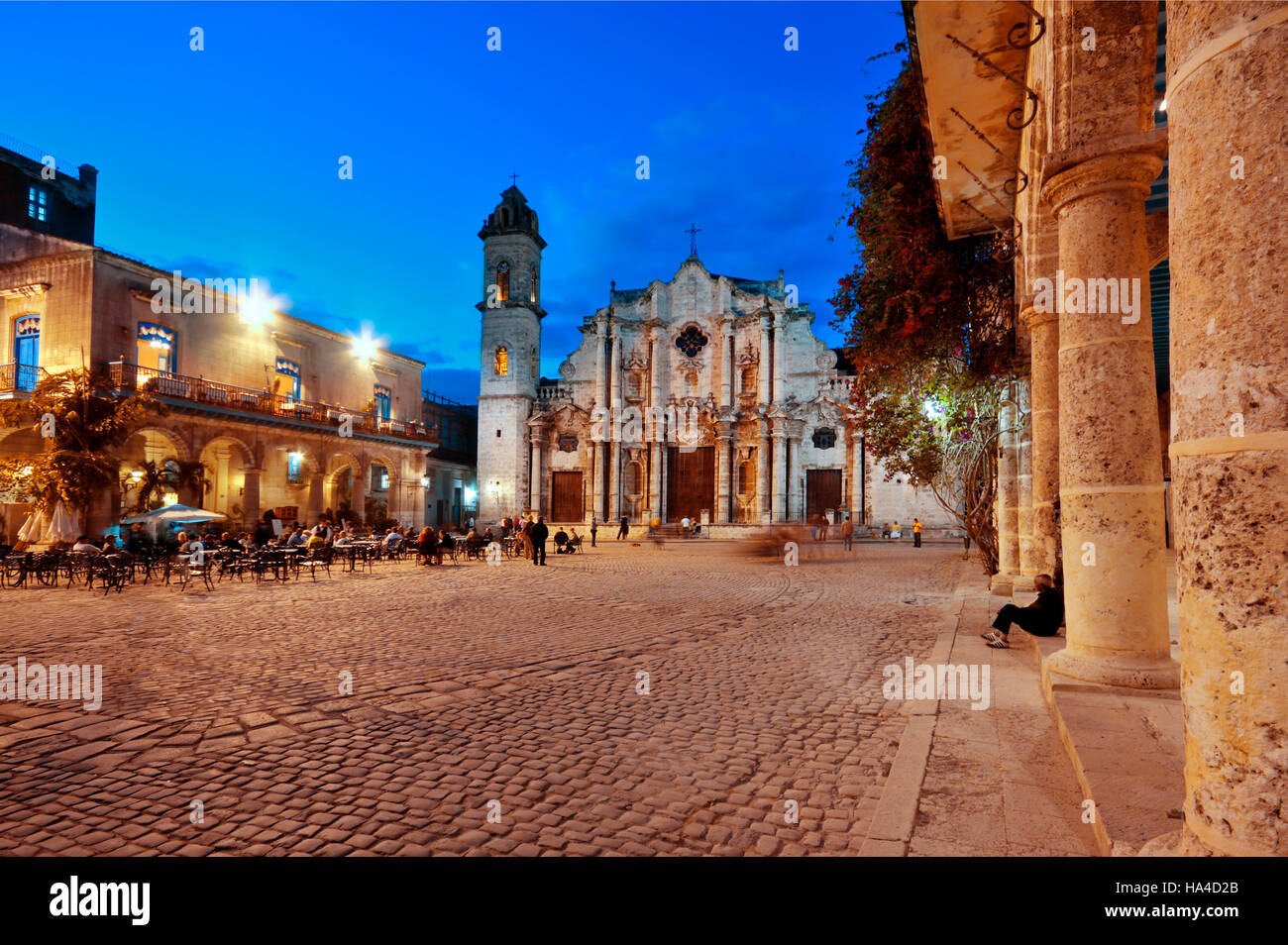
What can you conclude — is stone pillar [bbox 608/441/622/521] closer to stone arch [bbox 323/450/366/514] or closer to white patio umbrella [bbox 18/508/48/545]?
stone arch [bbox 323/450/366/514]

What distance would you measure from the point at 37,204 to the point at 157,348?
1724cm

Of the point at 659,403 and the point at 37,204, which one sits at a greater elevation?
the point at 37,204

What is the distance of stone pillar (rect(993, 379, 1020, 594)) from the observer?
31.0ft

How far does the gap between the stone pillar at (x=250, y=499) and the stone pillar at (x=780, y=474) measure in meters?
22.6

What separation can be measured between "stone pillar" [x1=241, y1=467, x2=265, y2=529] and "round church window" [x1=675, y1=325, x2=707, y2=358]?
22.0 metres

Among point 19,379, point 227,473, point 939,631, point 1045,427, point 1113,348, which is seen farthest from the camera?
point 227,473

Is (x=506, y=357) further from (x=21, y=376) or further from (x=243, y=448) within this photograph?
(x=21, y=376)

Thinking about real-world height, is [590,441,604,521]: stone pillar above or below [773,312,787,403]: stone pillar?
below

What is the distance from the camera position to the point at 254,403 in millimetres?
23250

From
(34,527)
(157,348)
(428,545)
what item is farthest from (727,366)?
(34,527)

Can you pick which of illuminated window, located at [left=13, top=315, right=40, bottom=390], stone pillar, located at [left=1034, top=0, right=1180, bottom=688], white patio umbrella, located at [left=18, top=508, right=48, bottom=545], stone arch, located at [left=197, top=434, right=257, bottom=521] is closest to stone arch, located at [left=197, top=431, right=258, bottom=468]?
stone arch, located at [left=197, top=434, right=257, bottom=521]

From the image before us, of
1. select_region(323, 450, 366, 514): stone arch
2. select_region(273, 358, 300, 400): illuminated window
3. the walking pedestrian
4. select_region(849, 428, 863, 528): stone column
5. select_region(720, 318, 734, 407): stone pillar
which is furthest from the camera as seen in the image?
select_region(720, 318, 734, 407): stone pillar
